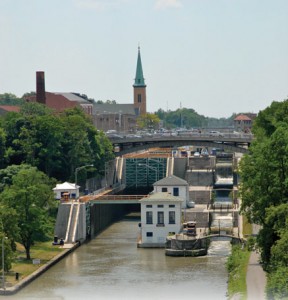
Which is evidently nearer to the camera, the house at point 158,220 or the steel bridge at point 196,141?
the house at point 158,220

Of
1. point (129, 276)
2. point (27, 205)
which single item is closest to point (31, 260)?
point (27, 205)

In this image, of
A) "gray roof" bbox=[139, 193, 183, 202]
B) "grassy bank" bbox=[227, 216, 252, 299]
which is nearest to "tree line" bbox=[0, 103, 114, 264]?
"gray roof" bbox=[139, 193, 183, 202]

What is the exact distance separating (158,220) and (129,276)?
17.6 meters

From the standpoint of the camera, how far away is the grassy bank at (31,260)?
70213mm

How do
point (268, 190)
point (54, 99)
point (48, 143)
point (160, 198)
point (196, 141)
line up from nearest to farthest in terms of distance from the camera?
point (268, 190)
point (160, 198)
point (48, 143)
point (196, 141)
point (54, 99)

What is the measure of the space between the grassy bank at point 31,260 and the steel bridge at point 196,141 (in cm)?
5254

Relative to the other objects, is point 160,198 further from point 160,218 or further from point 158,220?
point 158,220

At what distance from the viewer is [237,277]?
2530 inches

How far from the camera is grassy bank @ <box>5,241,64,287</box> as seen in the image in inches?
2764

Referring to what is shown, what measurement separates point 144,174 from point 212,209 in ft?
92.2

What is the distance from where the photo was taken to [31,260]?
77.6 m

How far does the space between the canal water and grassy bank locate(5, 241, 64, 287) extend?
93 centimetres

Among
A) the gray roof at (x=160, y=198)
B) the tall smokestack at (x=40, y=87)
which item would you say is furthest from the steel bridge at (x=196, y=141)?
the gray roof at (x=160, y=198)

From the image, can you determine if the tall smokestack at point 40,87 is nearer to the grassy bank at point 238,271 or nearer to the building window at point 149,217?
the building window at point 149,217
